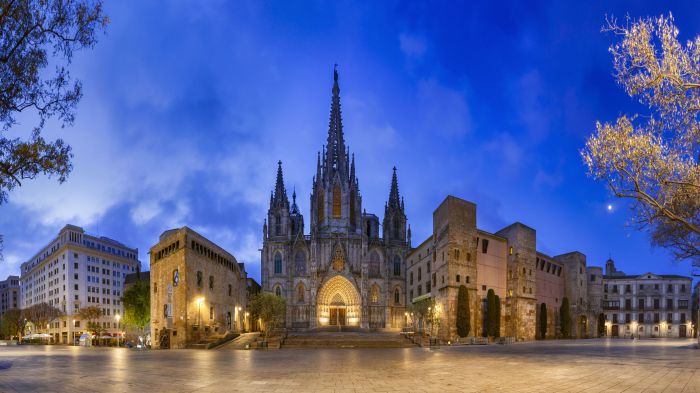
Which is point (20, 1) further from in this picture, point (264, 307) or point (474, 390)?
point (264, 307)

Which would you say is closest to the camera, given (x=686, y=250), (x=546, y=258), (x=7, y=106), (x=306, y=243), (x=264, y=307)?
(x=7, y=106)

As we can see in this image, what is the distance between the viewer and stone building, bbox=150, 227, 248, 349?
4044cm

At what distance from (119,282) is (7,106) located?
111 m

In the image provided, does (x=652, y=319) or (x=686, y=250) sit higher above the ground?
(x=686, y=250)

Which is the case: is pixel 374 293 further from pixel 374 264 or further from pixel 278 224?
pixel 278 224

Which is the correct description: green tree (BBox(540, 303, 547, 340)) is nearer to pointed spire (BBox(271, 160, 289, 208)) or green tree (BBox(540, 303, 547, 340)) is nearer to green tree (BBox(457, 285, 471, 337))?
green tree (BBox(457, 285, 471, 337))

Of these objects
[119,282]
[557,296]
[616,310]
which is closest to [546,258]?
[557,296]

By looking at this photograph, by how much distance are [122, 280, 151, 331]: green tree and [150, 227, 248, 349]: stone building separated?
1292cm

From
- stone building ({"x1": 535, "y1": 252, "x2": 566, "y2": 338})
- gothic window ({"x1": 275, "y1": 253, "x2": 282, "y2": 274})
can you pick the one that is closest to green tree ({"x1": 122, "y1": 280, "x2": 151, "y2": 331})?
gothic window ({"x1": 275, "y1": 253, "x2": 282, "y2": 274})

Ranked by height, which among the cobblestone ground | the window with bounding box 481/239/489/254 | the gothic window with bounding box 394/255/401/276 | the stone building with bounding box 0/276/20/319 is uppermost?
the window with bounding box 481/239/489/254

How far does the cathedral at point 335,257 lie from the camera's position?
77.4 metres

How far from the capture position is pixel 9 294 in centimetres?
15038

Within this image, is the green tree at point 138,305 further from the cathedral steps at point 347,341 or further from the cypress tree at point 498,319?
the cypress tree at point 498,319

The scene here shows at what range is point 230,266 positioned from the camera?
5759 cm
